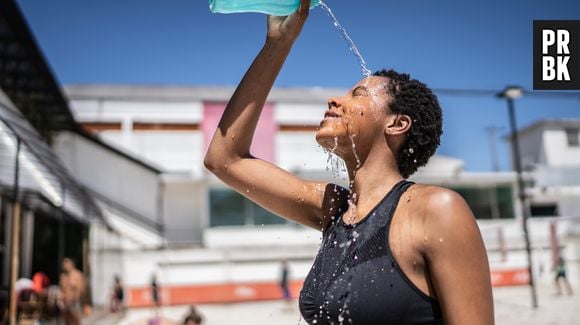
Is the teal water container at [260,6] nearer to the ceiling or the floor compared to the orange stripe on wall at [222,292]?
nearer to the ceiling

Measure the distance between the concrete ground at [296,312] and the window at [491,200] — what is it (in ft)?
29.2

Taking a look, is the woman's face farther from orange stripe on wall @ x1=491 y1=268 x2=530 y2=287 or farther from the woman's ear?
orange stripe on wall @ x1=491 y1=268 x2=530 y2=287

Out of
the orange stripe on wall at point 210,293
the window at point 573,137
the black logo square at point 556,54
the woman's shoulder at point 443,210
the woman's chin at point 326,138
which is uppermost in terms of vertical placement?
the window at point 573,137

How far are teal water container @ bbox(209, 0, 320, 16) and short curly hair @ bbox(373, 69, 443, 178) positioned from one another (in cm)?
34

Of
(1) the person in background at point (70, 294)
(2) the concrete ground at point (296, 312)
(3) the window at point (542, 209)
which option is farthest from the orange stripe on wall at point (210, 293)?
(3) the window at point (542, 209)

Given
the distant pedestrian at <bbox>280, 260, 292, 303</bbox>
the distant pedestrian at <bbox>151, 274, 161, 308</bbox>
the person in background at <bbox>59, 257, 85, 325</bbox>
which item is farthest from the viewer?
the distant pedestrian at <bbox>280, 260, 292, 303</bbox>

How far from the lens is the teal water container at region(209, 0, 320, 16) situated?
62.9 inches

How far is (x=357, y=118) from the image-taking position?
1.43m

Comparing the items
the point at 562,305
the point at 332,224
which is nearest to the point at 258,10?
the point at 332,224

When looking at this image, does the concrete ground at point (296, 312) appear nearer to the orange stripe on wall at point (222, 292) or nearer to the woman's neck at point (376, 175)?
the orange stripe on wall at point (222, 292)

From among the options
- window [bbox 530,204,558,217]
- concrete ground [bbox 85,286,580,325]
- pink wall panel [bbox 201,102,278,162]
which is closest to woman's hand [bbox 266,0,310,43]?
concrete ground [bbox 85,286,580,325]

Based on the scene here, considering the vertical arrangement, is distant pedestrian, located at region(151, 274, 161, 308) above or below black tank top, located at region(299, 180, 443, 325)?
below

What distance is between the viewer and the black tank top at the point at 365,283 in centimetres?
116

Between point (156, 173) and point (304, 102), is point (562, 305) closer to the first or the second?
point (156, 173)
